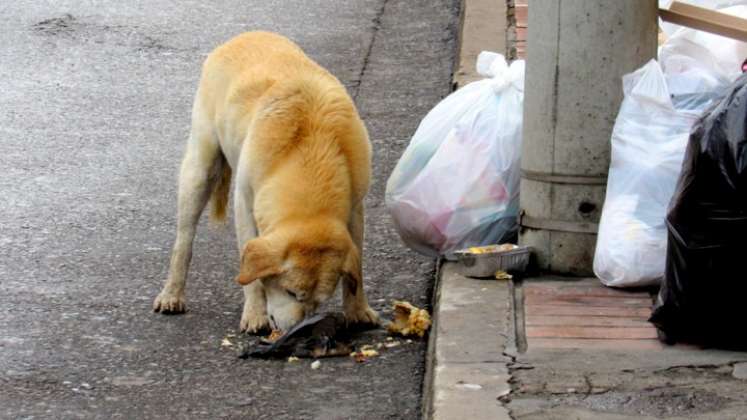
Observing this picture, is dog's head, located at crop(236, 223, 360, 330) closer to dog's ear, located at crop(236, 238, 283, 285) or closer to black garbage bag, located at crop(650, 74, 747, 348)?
dog's ear, located at crop(236, 238, 283, 285)

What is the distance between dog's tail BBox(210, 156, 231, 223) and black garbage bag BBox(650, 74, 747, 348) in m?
1.93

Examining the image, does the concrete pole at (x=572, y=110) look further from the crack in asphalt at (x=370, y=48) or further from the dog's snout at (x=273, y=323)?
the crack in asphalt at (x=370, y=48)

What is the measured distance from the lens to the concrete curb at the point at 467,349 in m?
4.20

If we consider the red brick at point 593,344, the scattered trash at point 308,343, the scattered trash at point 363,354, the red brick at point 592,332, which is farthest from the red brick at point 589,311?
the scattered trash at point 308,343

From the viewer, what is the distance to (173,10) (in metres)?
11.1

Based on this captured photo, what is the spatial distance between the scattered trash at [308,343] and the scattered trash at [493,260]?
1.88 feet

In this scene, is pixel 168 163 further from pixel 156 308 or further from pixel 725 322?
pixel 725 322

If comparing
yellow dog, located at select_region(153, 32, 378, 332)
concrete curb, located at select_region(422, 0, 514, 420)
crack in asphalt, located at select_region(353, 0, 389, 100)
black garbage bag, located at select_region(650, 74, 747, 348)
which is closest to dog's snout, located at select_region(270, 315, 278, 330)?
yellow dog, located at select_region(153, 32, 378, 332)

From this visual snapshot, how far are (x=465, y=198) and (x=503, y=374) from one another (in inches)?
52.2

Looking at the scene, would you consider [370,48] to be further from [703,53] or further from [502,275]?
[502,275]

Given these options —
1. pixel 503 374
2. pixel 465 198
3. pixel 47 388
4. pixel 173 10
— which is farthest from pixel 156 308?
pixel 173 10

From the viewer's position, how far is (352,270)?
492 cm

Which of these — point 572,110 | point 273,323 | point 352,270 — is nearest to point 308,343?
point 273,323

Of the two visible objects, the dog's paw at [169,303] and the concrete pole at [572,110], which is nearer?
the concrete pole at [572,110]
